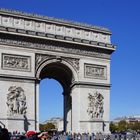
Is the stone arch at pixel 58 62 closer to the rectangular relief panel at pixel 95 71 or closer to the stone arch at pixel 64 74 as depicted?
the stone arch at pixel 64 74

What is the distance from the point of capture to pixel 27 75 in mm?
31016

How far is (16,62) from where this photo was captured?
30688 millimetres

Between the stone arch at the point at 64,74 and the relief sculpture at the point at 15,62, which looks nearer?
the relief sculpture at the point at 15,62

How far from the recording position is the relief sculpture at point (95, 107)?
33.3 metres

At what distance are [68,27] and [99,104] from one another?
270 inches

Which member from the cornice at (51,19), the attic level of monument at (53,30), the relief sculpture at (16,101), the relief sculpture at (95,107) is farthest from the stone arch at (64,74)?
the cornice at (51,19)

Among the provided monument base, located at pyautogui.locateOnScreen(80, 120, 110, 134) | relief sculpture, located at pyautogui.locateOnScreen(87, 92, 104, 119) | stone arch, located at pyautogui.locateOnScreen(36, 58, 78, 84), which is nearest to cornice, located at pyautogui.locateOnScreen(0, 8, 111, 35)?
stone arch, located at pyautogui.locateOnScreen(36, 58, 78, 84)

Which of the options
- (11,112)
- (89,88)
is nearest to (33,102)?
(11,112)

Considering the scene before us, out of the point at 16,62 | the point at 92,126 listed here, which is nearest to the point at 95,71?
the point at 92,126

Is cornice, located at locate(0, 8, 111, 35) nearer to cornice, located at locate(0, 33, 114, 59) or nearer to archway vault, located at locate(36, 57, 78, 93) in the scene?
cornice, located at locate(0, 33, 114, 59)

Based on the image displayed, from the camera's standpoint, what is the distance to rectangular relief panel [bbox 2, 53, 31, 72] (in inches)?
1185

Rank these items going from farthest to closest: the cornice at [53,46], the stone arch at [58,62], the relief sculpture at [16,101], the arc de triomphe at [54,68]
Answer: the stone arch at [58,62], the cornice at [53,46], the arc de triomphe at [54,68], the relief sculpture at [16,101]

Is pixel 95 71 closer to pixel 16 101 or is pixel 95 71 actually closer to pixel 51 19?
pixel 51 19

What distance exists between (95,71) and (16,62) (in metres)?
7.22
